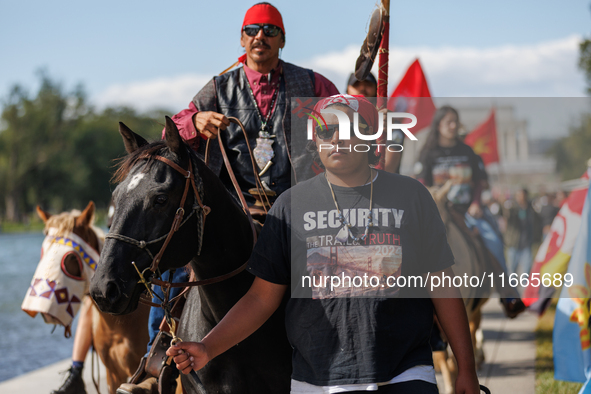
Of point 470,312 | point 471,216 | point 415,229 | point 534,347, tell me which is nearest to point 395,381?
point 415,229

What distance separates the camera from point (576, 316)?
4.89m

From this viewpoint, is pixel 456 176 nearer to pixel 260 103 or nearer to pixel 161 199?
pixel 260 103

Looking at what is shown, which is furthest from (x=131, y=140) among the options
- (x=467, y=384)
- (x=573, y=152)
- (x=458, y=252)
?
(x=573, y=152)

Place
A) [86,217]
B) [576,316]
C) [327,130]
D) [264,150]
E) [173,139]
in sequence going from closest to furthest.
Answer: [327,130], [173,139], [264,150], [576,316], [86,217]

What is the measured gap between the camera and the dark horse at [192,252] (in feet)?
8.49

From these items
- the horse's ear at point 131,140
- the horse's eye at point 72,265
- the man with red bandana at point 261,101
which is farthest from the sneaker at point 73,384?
the horse's ear at point 131,140

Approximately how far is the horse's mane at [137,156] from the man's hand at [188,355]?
0.88 metres

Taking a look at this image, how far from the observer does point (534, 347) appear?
9.14 meters

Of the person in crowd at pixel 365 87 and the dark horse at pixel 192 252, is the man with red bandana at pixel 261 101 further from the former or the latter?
the person in crowd at pixel 365 87

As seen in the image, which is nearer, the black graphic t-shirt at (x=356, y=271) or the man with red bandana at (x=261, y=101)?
the black graphic t-shirt at (x=356, y=271)

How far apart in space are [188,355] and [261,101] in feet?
6.94

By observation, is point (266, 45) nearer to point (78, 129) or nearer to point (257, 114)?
point (257, 114)

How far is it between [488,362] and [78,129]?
286 ft

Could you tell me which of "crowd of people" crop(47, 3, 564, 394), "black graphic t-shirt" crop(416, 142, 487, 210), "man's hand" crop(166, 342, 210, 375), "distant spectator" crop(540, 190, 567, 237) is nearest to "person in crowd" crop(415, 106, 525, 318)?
"black graphic t-shirt" crop(416, 142, 487, 210)
